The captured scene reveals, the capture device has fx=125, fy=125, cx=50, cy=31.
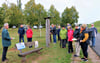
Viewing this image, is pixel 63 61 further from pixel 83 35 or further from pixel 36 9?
pixel 36 9

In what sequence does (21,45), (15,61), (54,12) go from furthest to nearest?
(54,12)
(21,45)
(15,61)

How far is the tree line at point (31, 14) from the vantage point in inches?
1084

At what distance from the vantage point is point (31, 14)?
94.4 feet

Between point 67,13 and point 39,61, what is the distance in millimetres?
43989

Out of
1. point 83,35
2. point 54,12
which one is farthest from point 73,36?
point 54,12

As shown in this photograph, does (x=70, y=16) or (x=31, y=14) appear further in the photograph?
(x=70, y=16)

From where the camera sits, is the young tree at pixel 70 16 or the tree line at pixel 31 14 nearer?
the tree line at pixel 31 14

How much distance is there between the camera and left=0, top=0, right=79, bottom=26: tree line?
90.3ft

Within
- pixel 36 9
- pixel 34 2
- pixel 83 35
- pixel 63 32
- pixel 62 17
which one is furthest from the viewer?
pixel 62 17

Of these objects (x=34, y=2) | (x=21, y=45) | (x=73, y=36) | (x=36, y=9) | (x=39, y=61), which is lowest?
(x=39, y=61)

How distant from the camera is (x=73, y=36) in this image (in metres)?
6.55

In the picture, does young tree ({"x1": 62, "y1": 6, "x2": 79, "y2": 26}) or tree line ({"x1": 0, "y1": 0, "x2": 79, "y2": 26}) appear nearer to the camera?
tree line ({"x1": 0, "y1": 0, "x2": 79, "y2": 26})

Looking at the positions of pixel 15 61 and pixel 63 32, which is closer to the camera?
pixel 15 61

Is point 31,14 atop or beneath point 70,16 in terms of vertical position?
beneath
